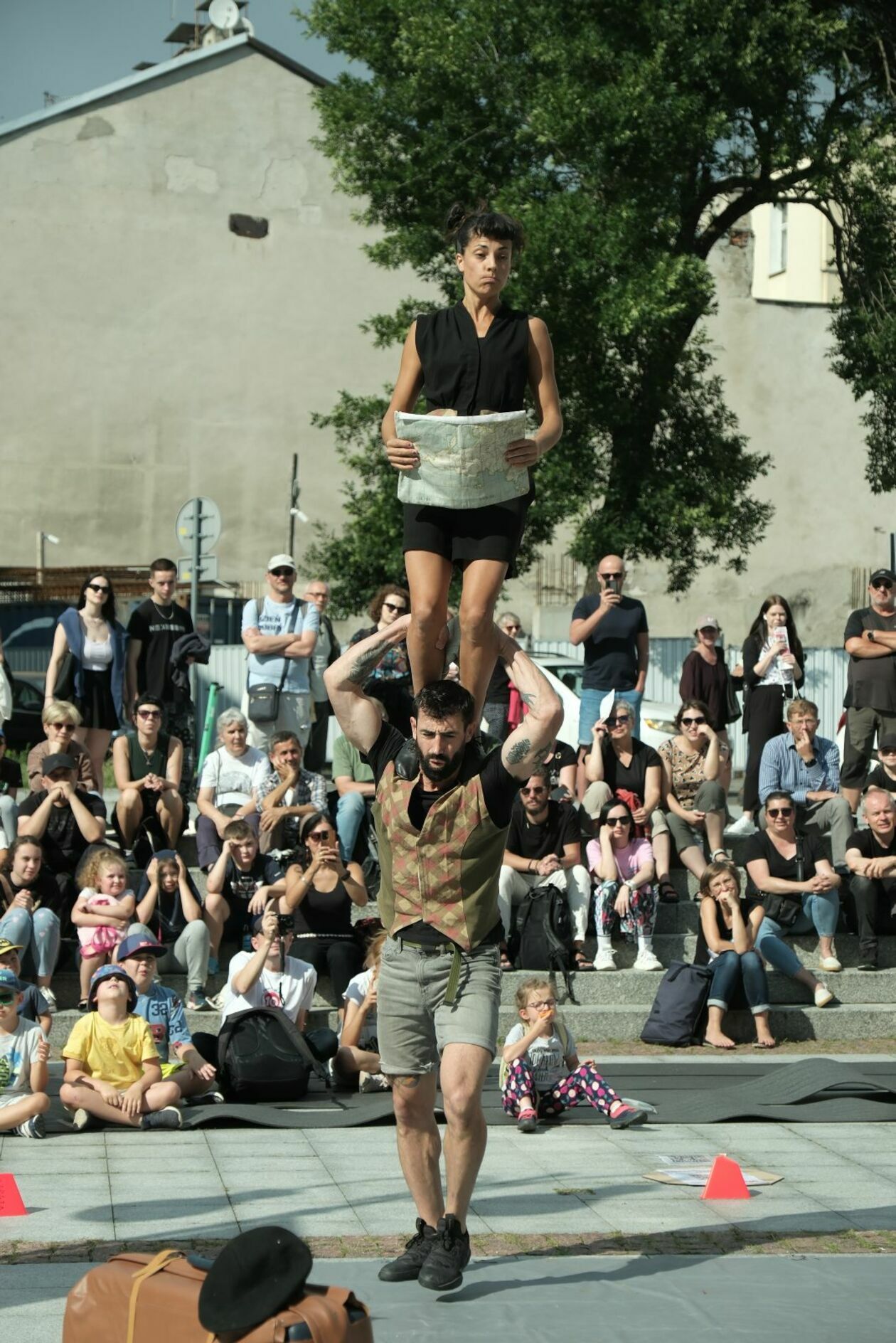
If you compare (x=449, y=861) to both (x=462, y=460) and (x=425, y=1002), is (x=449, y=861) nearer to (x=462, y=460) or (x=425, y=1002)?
(x=425, y=1002)

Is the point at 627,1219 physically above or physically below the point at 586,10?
below

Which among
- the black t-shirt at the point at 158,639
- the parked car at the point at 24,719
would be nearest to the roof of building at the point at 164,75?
the parked car at the point at 24,719

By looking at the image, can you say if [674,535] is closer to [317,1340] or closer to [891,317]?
[891,317]

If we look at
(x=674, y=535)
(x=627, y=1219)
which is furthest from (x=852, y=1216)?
(x=674, y=535)

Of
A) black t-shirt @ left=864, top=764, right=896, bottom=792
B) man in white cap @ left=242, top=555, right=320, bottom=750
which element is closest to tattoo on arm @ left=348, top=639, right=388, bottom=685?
man in white cap @ left=242, top=555, right=320, bottom=750

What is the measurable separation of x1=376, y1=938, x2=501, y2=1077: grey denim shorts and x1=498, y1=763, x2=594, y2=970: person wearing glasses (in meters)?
5.21

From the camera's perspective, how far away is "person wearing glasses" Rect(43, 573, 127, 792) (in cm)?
1140

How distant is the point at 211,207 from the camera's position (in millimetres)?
29406

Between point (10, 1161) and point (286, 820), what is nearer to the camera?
point (10, 1161)

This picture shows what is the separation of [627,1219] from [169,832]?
553 centimetres

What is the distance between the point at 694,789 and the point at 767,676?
1473 millimetres

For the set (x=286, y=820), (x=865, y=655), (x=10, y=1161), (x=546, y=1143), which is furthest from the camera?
(x=865, y=655)

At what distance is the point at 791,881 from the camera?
36.1 feet

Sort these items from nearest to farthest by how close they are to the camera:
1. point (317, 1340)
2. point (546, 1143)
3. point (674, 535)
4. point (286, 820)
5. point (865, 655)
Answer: point (317, 1340)
point (546, 1143)
point (286, 820)
point (865, 655)
point (674, 535)
